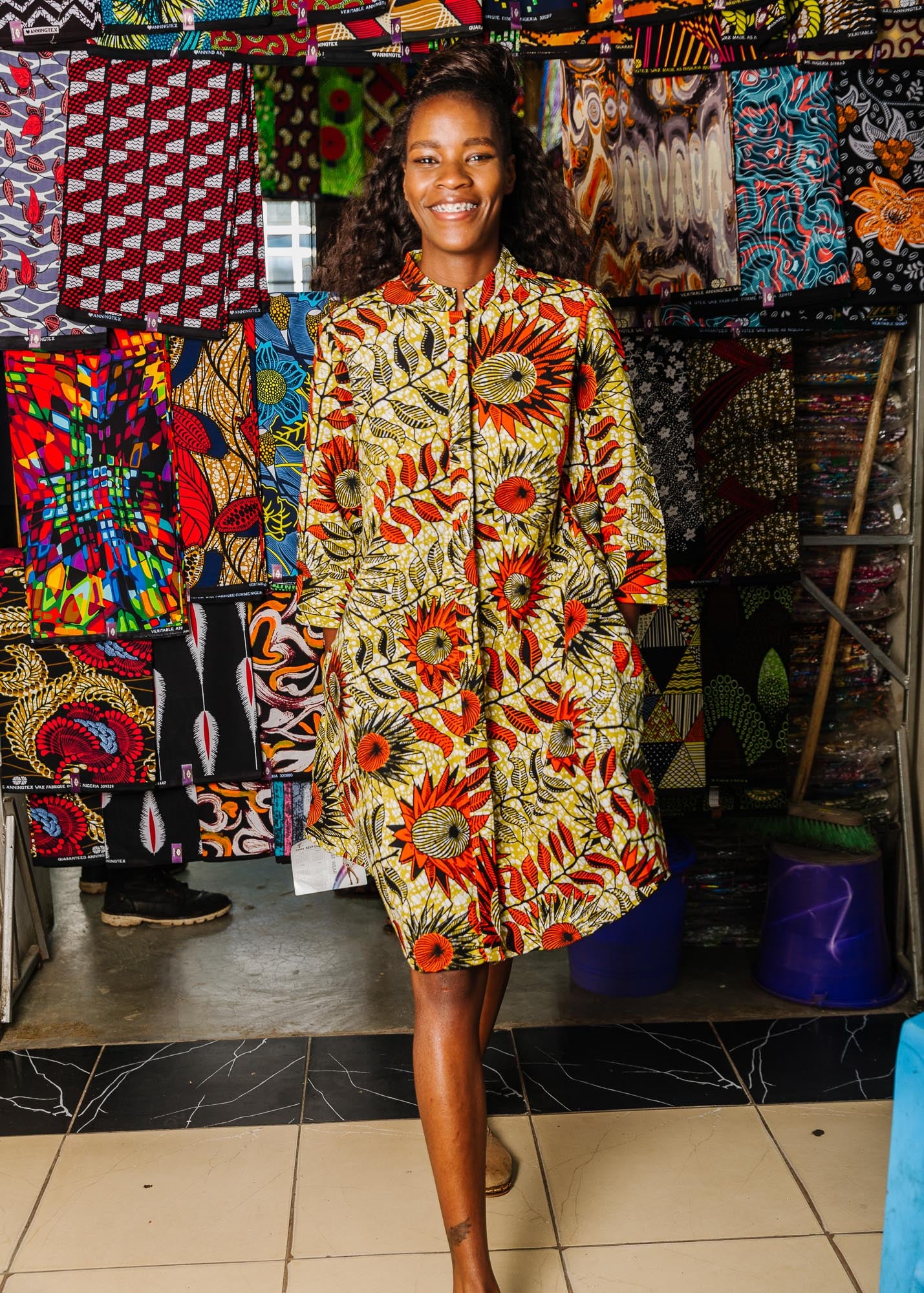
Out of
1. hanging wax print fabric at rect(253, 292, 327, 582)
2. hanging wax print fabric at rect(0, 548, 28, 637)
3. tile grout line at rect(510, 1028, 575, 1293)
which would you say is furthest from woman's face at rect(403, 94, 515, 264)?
tile grout line at rect(510, 1028, 575, 1293)

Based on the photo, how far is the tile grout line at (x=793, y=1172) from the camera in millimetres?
1895

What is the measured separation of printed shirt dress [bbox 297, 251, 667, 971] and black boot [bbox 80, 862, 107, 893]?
1897mm

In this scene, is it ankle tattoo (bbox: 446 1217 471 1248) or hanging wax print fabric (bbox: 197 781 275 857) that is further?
hanging wax print fabric (bbox: 197 781 275 857)

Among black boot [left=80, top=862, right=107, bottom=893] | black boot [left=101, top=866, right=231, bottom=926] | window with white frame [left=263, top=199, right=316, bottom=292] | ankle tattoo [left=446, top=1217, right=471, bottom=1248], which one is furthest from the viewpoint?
black boot [left=80, top=862, right=107, bottom=893]

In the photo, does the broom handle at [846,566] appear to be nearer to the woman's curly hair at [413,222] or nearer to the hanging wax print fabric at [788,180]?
the hanging wax print fabric at [788,180]

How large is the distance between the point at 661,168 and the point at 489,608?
1.44 metres

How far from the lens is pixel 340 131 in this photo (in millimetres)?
2814

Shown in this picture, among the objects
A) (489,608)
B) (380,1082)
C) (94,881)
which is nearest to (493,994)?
(380,1082)

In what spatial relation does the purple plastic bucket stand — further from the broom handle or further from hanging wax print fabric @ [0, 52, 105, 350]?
hanging wax print fabric @ [0, 52, 105, 350]

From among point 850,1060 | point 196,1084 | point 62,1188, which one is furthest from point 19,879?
point 850,1060

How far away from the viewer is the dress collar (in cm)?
173

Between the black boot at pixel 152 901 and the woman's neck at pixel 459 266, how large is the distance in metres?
2.00

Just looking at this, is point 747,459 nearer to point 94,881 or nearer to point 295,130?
point 295,130

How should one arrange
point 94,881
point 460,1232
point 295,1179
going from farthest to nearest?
point 94,881, point 295,1179, point 460,1232
